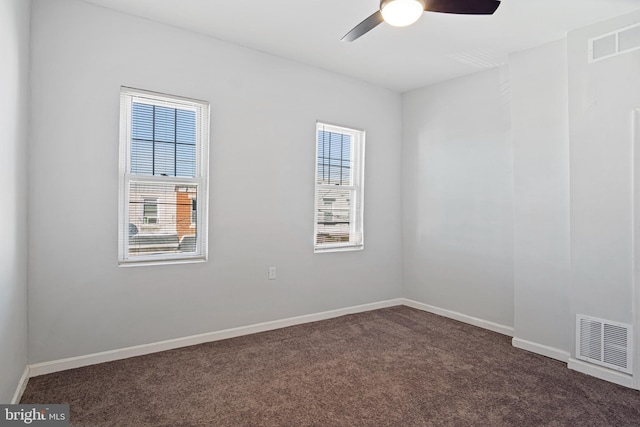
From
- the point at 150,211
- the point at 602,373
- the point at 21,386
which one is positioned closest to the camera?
the point at 21,386

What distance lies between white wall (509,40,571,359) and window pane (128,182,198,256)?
307cm

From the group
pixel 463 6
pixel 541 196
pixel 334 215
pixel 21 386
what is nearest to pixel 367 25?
pixel 463 6

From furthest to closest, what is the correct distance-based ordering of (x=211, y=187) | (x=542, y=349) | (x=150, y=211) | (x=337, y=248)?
(x=337, y=248), (x=211, y=187), (x=542, y=349), (x=150, y=211)

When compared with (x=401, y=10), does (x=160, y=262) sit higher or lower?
lower

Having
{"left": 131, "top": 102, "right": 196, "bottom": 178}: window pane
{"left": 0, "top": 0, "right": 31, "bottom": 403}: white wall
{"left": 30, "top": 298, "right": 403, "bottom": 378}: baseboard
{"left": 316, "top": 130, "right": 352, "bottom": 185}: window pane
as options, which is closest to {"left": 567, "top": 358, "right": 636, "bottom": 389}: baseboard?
{"left": 30, "top": 298, "right": 403, "bottom": 378}: baseboard

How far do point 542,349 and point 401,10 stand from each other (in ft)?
9.98

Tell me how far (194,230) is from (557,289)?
3289 mm

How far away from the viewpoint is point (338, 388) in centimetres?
261

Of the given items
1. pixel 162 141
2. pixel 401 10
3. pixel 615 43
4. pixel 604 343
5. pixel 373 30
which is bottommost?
pixel 604 343

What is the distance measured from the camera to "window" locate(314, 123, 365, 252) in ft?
14.2

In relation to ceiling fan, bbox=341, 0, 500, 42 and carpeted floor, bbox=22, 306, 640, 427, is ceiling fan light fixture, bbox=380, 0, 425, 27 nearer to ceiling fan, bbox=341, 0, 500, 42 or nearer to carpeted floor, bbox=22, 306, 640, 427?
ceiling fan, bbox=341, 0, 500, 42

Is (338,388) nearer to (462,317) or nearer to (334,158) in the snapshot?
(462,317)

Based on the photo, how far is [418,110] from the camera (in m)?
4.79

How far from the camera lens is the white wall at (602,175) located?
2.78 metres
